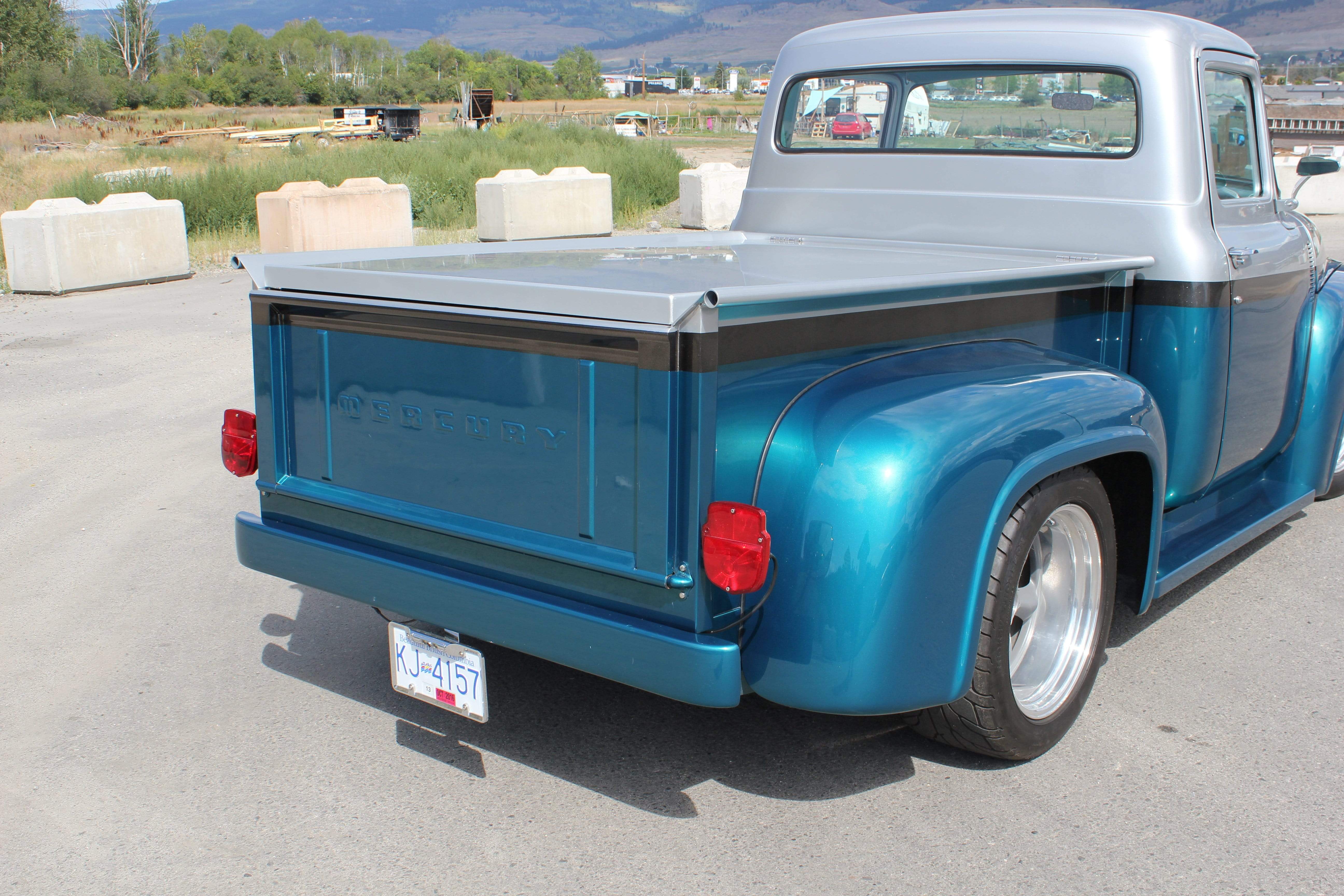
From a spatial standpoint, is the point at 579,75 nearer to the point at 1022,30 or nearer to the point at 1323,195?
the point at 1323,195

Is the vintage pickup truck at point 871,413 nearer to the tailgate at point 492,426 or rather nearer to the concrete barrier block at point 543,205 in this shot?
the tailgate at point 492,426

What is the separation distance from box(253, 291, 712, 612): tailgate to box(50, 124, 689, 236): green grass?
45.5ft

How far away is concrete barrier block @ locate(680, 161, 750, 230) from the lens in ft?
57.0

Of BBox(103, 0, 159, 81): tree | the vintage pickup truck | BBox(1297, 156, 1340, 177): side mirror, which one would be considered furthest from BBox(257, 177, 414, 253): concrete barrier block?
BBox(103, 0, 159, 81): tree

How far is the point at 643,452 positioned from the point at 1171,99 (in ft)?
8.53

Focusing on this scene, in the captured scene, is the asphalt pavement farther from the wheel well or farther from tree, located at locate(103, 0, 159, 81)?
tree, located at locate(103, 0, 159, 81)

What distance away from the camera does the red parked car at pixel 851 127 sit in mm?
4805

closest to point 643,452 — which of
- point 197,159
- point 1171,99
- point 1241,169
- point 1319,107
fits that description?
point 1171,99

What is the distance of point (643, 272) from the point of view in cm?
327

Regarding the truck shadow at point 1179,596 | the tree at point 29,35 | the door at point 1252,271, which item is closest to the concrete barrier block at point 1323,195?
the truck shadow at point 1179,596

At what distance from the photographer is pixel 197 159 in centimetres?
2908

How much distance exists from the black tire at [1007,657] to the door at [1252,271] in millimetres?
1094

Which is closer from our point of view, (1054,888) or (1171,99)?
(1054,888)

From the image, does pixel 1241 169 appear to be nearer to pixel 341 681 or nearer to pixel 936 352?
pixel 936 352
